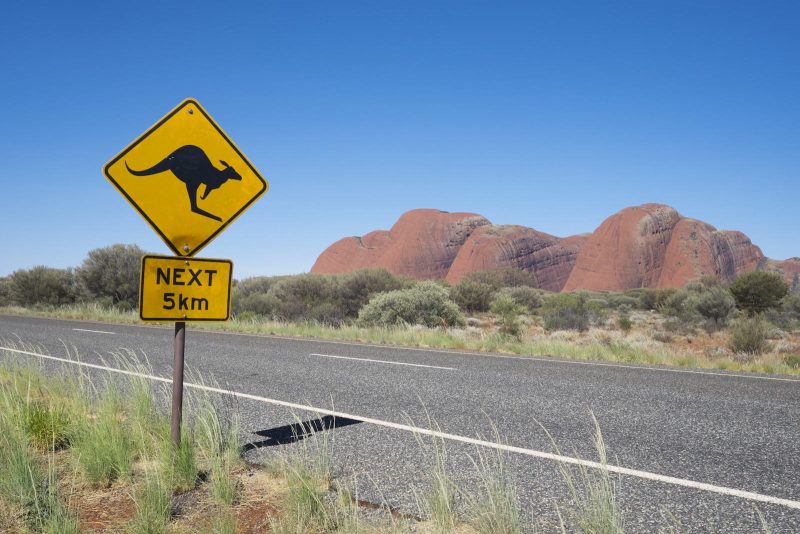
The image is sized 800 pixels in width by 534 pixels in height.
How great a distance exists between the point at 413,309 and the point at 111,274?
750 inches

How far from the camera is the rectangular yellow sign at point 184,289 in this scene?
3684 mm

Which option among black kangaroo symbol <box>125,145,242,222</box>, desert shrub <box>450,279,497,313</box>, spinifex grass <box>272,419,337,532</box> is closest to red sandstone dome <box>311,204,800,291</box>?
desert shrub <box>450,279,497,313</box>

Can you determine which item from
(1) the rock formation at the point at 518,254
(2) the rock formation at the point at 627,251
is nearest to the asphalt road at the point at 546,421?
(2) the rock formation at the point at 627,251

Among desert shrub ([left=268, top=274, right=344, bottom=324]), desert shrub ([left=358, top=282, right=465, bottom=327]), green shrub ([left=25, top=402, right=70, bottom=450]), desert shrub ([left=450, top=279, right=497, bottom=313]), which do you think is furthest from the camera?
desert shrub ([left=450, top=279, right=497, bottom=313])

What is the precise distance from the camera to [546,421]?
5777mm

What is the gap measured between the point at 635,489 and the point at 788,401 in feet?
15.8

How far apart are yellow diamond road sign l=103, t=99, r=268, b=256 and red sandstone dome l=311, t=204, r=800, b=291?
75.5 metres

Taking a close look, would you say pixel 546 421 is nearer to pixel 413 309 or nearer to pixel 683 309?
pixel 413 309

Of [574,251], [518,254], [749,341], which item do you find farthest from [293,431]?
[574,251]

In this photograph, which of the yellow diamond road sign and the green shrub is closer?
the yellow diamond road sign

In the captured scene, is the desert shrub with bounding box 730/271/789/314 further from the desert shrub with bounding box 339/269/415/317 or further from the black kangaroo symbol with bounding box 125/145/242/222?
the black kangaroo symbol with bounding box 125/145/242/222

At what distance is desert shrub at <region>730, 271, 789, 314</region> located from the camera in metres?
30.2

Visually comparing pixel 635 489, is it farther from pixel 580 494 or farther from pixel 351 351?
pixel 351 351

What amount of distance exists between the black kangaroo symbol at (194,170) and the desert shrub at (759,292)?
33.2 meters
